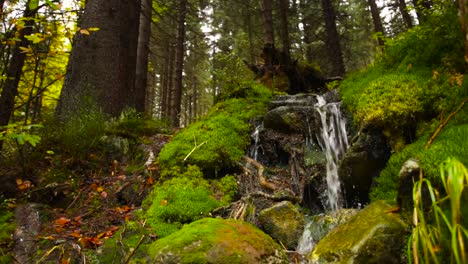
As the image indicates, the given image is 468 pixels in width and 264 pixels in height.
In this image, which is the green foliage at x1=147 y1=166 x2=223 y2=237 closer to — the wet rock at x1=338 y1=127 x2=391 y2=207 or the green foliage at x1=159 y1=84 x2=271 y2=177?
the green foliage at x1=159 y1=84 x2=271 y2=177

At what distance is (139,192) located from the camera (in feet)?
15.2

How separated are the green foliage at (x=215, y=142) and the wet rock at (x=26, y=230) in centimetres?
170

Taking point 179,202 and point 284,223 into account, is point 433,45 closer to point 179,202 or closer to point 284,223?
point 284,223

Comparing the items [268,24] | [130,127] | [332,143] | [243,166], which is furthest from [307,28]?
[243,166]

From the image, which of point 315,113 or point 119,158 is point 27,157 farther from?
point 315,113

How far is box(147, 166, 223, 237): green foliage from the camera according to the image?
3908mm

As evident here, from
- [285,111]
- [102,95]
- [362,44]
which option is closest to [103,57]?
[102,95]

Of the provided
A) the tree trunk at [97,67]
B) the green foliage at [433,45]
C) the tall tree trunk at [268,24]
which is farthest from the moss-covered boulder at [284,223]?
the tall tree trunk at [268,24]

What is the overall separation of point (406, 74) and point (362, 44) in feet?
67.7

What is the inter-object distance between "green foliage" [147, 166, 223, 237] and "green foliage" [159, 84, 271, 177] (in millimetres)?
280

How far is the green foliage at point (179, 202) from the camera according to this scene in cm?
391

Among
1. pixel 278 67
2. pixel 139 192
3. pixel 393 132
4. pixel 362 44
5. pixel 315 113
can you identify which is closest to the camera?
pixel 393 132

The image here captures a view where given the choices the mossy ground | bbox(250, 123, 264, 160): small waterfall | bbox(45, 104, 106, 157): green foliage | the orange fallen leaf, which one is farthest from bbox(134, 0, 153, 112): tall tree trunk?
the mossy ground

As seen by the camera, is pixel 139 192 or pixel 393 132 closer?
pixel 393 132
